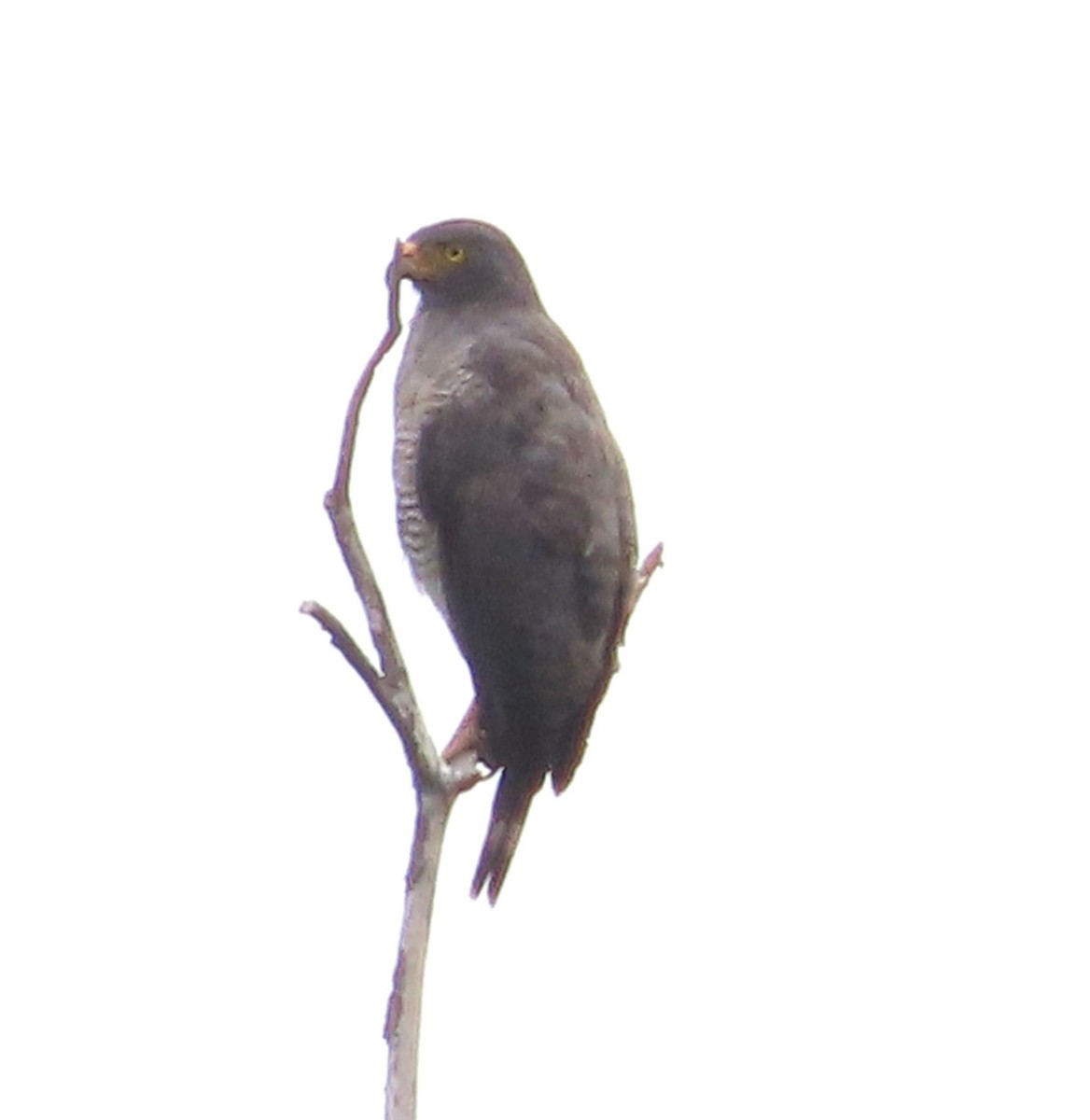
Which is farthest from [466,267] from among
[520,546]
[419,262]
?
[520,546]

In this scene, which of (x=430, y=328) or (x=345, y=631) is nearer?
(x=345, y=631)

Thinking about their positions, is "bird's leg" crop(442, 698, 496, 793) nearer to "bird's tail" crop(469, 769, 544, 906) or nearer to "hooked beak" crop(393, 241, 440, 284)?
"bird's tail" crop(469, 769, 544, 906)

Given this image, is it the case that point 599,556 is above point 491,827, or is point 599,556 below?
above

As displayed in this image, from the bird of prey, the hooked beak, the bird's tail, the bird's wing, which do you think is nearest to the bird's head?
the hooked beak

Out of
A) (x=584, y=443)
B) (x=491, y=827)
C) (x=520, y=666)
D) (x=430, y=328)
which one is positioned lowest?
(x=491, y=827)

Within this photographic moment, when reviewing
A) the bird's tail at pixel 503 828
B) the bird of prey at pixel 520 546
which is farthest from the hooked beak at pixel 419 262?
the bird's tail at pixel 503 828

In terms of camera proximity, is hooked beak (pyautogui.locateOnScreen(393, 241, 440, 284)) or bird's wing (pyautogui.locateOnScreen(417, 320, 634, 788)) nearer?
bird's wing (pyautogui.locateOnScreen(417, 320, 634, 788))

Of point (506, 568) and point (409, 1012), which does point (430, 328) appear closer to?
point (506, 568)

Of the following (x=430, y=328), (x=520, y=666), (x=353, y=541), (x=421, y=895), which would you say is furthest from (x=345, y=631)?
(x=430, y=328)

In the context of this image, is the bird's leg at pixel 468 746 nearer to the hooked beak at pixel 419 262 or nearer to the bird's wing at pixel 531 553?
the bird's wing at pixel 531 553
